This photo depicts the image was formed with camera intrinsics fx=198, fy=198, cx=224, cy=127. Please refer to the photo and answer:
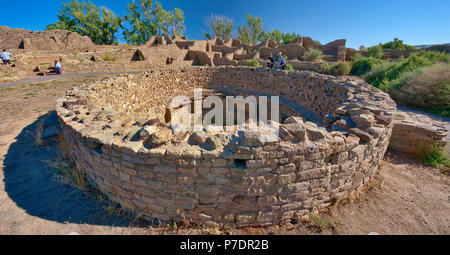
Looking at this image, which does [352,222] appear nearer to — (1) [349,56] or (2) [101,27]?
(1) [349,56]

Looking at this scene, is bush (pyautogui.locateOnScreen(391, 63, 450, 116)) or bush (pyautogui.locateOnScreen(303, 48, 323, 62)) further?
bush (pyautogui.locateOnScreen(303, 48, 323, 62))

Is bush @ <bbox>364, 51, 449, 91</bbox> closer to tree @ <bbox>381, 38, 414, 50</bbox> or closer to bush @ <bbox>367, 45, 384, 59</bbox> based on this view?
bush @ <bbox>367, 45, 384, 59</bbox>

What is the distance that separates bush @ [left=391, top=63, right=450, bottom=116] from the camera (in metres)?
6.85

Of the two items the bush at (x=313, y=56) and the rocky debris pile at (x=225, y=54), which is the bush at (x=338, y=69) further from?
the bush at (x=313, y=56)

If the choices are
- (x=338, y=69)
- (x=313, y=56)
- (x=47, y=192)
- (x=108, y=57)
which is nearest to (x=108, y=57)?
(x=108, y=57)

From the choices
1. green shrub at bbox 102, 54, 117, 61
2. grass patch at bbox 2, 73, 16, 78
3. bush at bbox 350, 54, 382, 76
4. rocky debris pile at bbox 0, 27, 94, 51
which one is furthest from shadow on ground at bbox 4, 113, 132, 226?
rocky debris pile at bbox 0, 27, 94, 51

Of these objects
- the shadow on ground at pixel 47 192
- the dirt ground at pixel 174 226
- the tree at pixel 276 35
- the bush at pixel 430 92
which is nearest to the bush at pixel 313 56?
the bush at pixel 430 92

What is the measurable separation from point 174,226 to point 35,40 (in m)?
27.0

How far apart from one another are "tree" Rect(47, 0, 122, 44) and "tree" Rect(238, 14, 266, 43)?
90.4 ft

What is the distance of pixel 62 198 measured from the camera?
11.5 ft

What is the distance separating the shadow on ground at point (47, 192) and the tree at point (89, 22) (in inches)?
1456

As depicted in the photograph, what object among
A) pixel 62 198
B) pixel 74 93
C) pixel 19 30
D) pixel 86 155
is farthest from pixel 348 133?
pixel 19 30

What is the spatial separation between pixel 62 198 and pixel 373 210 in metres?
5.39
